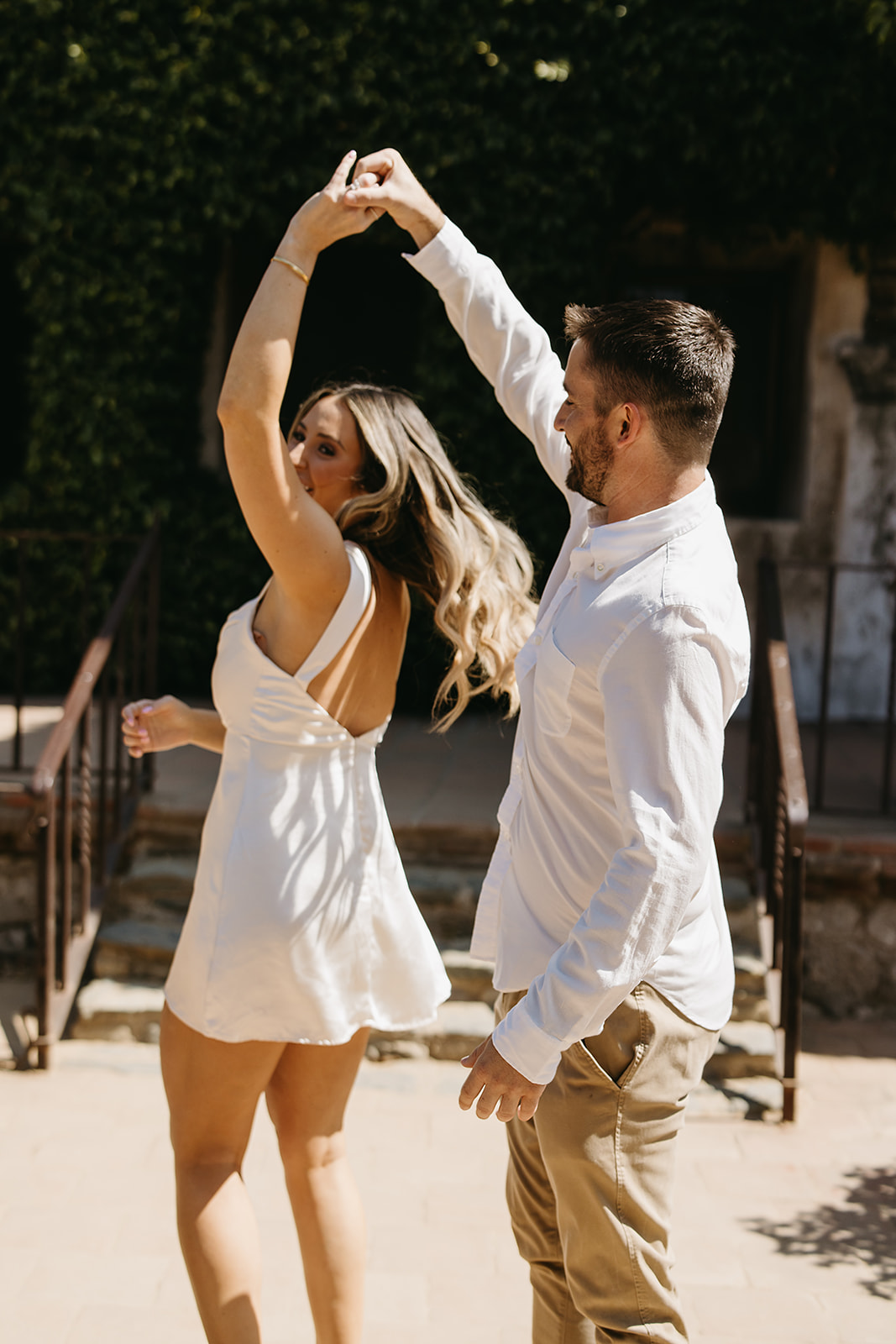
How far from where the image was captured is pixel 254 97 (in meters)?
6.35

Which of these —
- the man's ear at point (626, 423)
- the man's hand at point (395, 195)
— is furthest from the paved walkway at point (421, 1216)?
the man's hand at point (395, 195)

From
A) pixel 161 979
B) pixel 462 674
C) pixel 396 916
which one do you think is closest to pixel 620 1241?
pixel 396 916

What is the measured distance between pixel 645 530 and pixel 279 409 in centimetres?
54

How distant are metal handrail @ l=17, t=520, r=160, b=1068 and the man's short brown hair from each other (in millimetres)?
2588

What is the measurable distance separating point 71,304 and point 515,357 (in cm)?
502

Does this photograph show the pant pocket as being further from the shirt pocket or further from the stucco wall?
the stucco wall

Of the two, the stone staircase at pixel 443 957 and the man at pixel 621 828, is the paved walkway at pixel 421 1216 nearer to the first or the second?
the stone staircase at pixel 443 957

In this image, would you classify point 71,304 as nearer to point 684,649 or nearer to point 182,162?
point 182,162

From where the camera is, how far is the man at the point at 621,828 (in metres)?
1.51

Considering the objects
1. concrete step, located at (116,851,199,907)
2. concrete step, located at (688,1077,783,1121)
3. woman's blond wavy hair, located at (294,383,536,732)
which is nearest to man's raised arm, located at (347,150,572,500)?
woman's blond wavy hair, located at (294,383,536,732)

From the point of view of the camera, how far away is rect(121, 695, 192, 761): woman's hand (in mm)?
2291

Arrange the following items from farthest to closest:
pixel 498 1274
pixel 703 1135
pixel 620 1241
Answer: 1. pixel 703 1135
2. pixel 498 1274
3. pixel 620 1241

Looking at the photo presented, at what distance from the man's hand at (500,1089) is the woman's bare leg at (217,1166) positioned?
0.61 metres

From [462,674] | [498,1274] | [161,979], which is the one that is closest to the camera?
[462,674]
